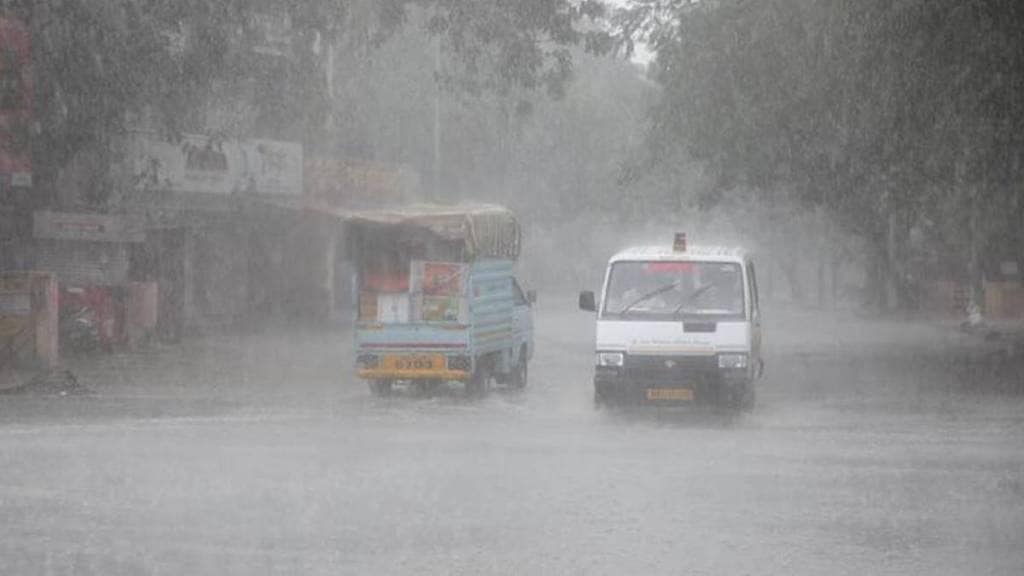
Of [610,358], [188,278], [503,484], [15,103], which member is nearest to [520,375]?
[610,358]

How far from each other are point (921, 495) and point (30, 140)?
72.9 feet

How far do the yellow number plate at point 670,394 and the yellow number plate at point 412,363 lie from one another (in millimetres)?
3756

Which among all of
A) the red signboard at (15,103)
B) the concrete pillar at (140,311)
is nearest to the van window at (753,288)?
the red signboard at (15,103)

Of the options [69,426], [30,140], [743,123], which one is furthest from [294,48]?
[69,426]

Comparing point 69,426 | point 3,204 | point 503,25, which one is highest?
point 503,25

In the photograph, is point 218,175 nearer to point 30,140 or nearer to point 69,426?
point 30,140

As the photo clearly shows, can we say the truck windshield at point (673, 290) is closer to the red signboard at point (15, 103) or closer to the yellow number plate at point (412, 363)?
the yellow number plate at point (412, 363)

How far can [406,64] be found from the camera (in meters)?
55.5

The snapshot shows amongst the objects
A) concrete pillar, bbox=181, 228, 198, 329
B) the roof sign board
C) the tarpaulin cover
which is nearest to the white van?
the roof sign board

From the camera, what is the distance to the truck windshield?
2080 cm

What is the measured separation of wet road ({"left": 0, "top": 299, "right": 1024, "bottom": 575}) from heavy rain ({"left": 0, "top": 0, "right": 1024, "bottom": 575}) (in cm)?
6

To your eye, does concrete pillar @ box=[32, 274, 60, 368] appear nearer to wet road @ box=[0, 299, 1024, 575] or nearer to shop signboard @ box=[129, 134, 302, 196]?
wet road @ box=[0, 299, 1024, 575]

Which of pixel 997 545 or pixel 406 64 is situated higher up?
pixel 406 64

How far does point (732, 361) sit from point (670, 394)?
83cm
